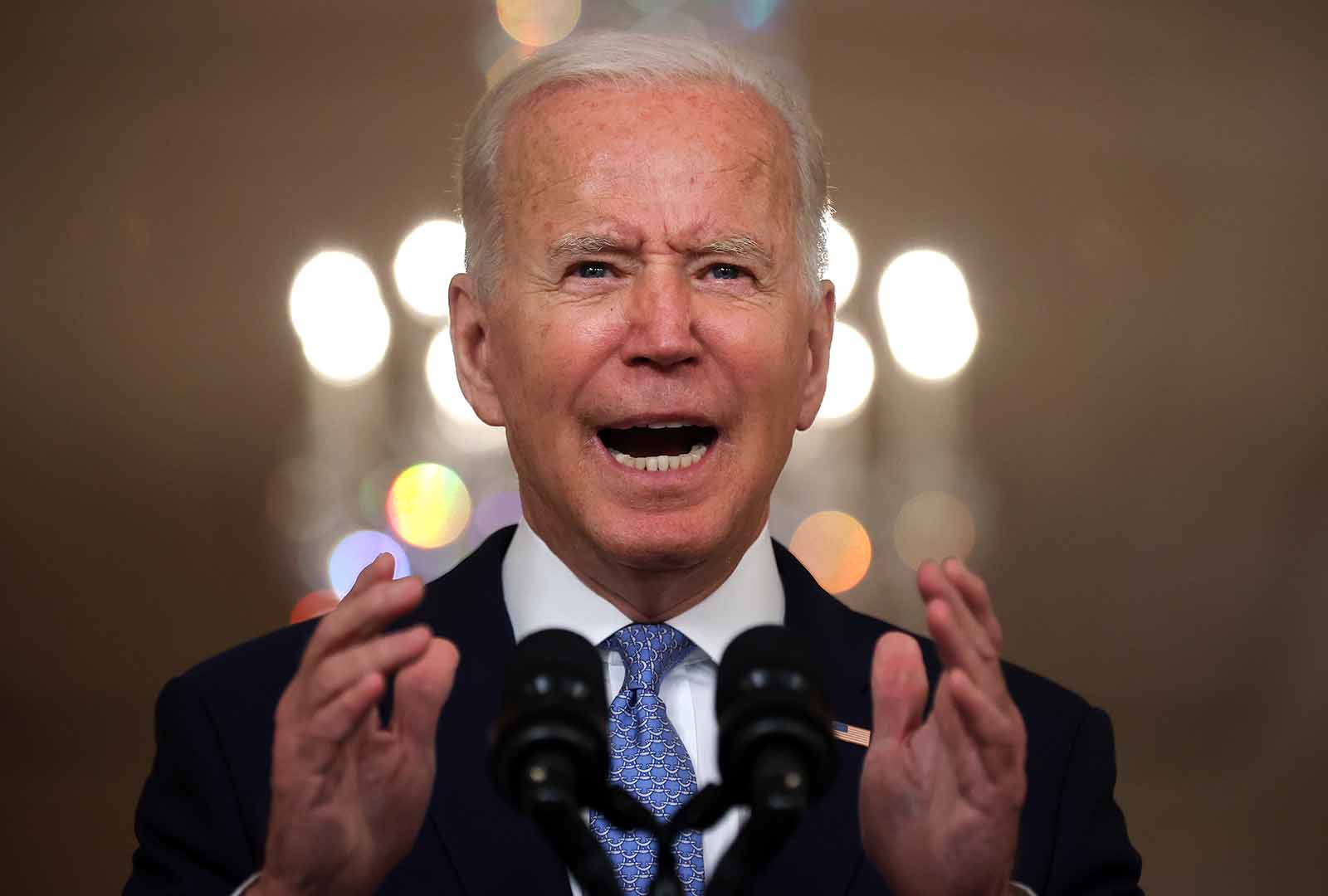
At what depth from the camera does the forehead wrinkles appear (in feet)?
5.37

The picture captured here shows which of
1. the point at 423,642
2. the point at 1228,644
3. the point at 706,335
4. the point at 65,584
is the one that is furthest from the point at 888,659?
the point at 65,584

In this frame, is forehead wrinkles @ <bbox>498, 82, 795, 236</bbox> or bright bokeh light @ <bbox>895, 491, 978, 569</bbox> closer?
forehead wrinkles @ <bbox>498, 82, 795, 236</bbox>

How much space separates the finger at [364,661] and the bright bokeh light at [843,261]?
1.81 meters

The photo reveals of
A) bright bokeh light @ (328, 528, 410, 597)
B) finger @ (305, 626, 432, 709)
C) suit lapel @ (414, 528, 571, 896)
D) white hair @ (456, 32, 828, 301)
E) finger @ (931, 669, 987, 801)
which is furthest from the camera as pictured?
bright bokeh light @ (328, 528, 410, 597)

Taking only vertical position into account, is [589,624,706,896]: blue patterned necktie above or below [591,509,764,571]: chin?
below

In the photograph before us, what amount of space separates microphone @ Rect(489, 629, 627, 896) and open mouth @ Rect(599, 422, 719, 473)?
0.59m

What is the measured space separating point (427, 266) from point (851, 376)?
716mm

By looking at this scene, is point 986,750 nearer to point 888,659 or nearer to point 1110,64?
point 888,659

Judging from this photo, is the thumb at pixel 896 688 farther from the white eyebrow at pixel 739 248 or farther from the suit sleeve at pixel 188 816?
the suit sleeve at pixel 188 816

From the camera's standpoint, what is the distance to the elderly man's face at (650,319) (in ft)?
5.23

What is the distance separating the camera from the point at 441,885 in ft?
4.96

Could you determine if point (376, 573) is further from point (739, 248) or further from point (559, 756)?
point (739, 248)

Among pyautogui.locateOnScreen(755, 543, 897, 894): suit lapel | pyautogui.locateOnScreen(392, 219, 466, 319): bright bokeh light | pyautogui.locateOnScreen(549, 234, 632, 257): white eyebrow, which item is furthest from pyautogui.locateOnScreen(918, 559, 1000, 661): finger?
pyautogui.locateOnScreen(392, 219, 466, 319): bright bokeh light

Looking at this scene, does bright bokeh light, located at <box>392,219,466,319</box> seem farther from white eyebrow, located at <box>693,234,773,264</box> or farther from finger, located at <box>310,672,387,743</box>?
finger, located at <box>310,672,387,743</box>
